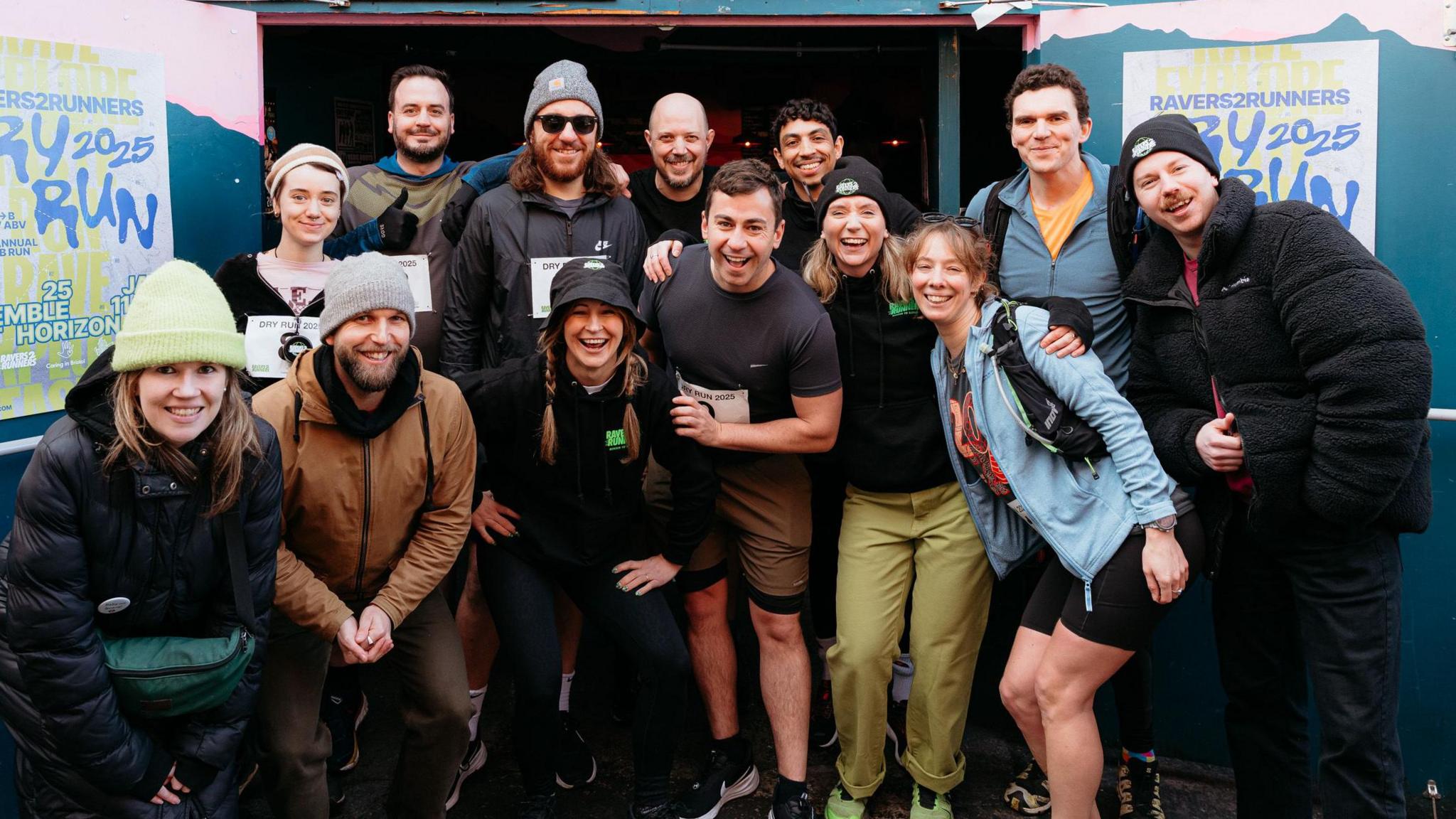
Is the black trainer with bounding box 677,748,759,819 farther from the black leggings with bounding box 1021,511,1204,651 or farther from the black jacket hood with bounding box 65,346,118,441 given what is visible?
the black jacket hood with bounding box 65,346,118,441

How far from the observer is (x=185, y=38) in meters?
3.58

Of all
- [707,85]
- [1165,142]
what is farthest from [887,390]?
[707,85]

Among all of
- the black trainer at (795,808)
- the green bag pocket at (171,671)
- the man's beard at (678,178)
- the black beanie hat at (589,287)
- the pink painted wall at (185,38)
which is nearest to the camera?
the green bag pocket at (171,671)

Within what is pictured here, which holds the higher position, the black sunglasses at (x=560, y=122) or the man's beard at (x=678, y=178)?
the black sunglasses at (x=560, y=122)

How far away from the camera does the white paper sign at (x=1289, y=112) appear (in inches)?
137

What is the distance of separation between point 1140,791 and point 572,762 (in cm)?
195

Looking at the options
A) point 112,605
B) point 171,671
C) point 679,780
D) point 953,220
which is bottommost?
point 679,780

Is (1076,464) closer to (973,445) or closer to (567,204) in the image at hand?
(973,445)

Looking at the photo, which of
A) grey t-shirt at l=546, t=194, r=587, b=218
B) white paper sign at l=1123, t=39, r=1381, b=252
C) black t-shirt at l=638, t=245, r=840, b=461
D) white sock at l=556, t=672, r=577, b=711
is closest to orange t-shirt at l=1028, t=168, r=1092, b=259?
white paper sign at l=1123, t=39, r=1381, b=252

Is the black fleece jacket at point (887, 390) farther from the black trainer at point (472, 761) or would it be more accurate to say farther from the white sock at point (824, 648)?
the black trainer at point (472, 761)

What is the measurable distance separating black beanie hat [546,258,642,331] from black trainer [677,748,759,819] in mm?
1556

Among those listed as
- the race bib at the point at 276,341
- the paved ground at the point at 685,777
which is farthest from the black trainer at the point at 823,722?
the race bib at the point at 276,341

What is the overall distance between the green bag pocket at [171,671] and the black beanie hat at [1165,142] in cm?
271

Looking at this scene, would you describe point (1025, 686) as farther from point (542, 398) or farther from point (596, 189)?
point (596, 189)
